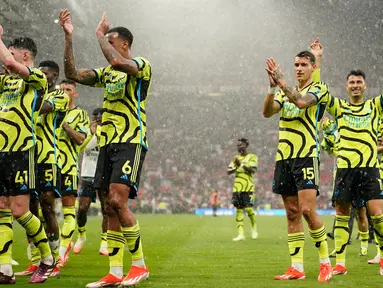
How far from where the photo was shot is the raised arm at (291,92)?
668 centimetres

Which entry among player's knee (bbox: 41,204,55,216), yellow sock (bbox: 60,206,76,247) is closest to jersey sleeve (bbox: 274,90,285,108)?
player's knee (bbox: 41,204,55,216)

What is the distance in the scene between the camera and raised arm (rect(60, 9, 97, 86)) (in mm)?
6219

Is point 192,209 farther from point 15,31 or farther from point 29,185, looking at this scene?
point 29,185

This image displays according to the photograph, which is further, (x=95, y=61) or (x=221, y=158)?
(x=221, y=158)

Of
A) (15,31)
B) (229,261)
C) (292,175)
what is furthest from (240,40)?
(292,175)

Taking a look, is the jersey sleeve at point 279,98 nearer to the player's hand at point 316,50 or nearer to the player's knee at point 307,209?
the player's hand at point 316,50

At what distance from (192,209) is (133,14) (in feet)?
75.6

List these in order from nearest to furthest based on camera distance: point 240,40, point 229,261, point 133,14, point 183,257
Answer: point 229,261
point 183,257
point 133,14
point 240,40

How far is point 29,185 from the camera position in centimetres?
641

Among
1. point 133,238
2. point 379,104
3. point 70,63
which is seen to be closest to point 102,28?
point 70,63

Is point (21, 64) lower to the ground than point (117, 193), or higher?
higher

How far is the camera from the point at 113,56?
590 centimetres

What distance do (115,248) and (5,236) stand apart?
1013 mm

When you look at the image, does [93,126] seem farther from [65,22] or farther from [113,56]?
[113,56]
